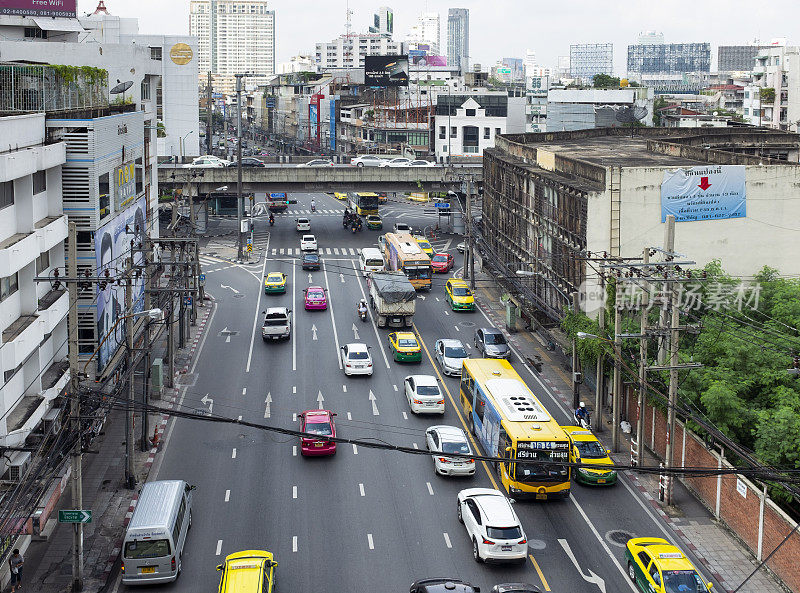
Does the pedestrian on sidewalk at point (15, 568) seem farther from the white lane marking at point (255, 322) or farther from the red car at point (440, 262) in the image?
the red car at point (440, 262)

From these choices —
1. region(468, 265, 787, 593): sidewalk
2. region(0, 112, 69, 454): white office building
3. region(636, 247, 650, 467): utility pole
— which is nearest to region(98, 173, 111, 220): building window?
region(0, 112, 69, 454): white office building

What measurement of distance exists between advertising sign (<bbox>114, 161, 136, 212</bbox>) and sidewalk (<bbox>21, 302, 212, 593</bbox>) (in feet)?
32.7

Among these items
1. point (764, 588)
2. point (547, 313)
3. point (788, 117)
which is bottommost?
point (764, 588)

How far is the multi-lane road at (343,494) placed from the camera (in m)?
31.3

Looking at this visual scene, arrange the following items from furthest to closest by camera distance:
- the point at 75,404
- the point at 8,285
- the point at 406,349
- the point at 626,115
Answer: the point at 626,115
the point at 406,349
the point at 8,285
the point at 75,404

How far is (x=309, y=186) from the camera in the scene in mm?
98812

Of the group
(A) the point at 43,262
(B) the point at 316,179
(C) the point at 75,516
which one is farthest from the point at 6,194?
(B) the point at 316,179

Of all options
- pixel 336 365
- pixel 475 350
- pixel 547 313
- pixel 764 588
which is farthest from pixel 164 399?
pixel 764 588

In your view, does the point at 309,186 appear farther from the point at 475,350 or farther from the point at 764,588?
the point at 764,588

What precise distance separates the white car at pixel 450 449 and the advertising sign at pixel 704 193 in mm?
20278

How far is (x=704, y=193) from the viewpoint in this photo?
5297 centimetres

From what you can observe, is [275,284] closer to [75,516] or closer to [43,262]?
[43,262]

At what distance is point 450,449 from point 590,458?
556 cm

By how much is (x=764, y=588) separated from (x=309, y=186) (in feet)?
244
